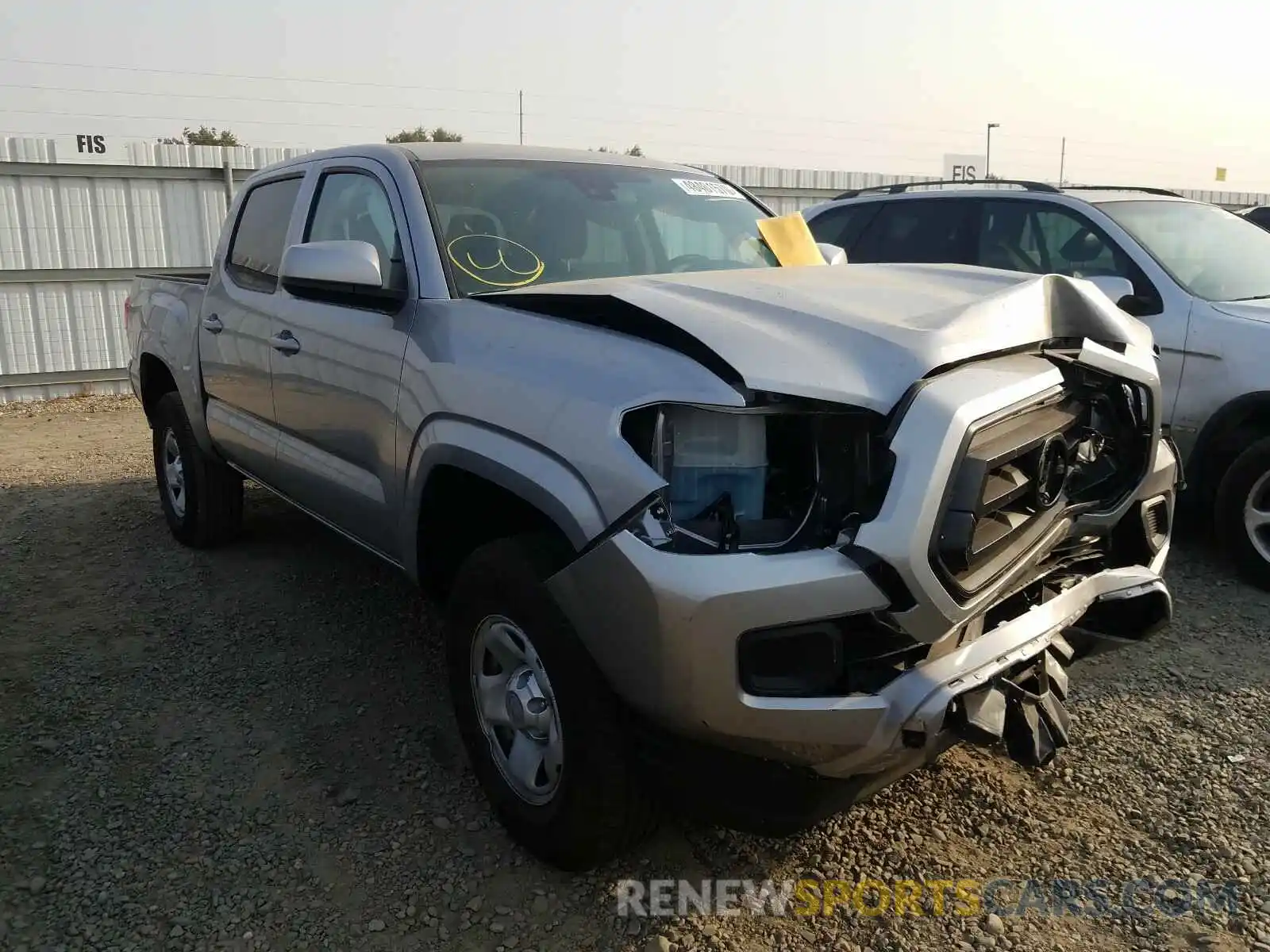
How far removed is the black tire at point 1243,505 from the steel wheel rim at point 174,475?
17.0ft

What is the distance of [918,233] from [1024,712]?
4583 millimetres

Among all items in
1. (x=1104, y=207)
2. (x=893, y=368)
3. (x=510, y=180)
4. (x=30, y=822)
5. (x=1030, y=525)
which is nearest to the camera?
(x=893, y=368)

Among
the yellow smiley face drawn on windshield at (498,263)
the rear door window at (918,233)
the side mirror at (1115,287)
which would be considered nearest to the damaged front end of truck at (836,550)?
the yellow smiley face drawn on windshield at (498,263)

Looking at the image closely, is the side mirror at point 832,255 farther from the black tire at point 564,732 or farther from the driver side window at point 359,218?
the black tire at point 564,732

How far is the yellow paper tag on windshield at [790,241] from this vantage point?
382 cm

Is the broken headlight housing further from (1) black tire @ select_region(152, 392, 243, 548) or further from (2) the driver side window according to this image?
(1) black tire @ select_region(152, 392, 243, 548)

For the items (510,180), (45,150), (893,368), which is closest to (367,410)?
(510,180)

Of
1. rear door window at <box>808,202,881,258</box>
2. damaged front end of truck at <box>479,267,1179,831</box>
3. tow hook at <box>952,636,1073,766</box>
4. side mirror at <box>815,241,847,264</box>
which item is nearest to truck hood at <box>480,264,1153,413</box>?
damaged front end of truck at <box>479,267,1179,831</box>

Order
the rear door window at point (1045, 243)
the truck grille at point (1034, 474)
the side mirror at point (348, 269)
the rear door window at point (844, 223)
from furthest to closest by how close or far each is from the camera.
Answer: the rear door window at point (844, 223), the rear door window at point (1045, 243), the side mirror at point (348, 269), the truck grille at point (1034, 474)

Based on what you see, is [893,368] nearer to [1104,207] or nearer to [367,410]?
[367,410]

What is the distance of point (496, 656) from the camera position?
2.70m

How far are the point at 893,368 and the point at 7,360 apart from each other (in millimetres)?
10684

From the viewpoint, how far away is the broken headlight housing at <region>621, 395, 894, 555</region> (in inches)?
83.8

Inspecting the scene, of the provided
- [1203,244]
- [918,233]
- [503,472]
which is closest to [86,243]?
[918,233]
